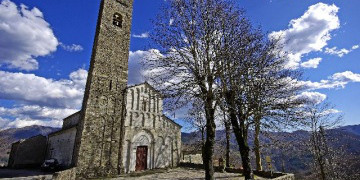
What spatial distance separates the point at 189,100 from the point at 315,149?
1817cm

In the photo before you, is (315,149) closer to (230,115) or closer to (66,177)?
(230,115)

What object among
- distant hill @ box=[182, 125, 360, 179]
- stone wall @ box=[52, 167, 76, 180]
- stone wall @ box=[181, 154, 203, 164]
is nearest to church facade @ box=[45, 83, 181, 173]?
distant hill @ box=[182, 125, 360, 179]

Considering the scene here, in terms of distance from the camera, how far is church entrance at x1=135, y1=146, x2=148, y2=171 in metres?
20.5

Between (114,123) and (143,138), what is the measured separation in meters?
3.77

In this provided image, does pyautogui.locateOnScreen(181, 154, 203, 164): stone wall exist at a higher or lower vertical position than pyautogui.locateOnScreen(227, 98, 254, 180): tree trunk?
lower

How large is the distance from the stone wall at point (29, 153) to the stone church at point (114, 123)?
15.1 ft

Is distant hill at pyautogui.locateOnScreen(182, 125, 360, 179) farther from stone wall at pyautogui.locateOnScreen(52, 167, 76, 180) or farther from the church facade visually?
stone wall at pyautogui.locateOnScreen(52, 167, 76, 180)

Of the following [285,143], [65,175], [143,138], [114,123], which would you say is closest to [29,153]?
[114,123]

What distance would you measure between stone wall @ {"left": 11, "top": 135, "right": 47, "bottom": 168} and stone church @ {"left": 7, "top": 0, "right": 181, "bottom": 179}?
4.61 m

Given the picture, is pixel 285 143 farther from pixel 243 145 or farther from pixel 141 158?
pixel 141 158

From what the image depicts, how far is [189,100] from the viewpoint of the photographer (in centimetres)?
1110

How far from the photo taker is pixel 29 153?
27.3 meters

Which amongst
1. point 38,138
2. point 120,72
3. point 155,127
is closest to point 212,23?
point 120,72

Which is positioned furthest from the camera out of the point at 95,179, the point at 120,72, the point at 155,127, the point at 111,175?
the point at 155,127
